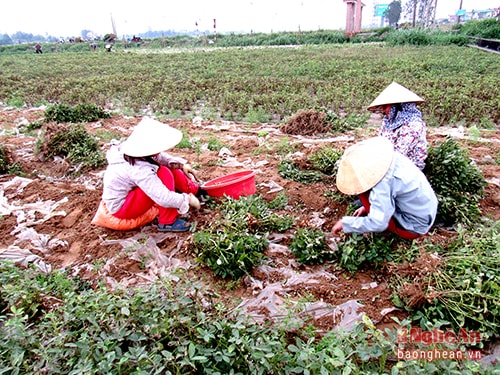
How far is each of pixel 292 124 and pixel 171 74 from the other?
335 inches

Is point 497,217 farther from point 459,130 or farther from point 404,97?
point 459,130

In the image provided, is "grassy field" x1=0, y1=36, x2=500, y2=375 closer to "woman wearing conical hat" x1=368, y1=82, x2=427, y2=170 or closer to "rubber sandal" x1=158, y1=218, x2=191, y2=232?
"woman wearing conical hat" x1=368, y1=82, x2=427, y2=170

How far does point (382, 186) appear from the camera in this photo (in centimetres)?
240

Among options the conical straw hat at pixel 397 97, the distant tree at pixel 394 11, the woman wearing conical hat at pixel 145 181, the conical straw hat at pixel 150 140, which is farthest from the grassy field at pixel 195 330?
the distant tree at pixel 394 11

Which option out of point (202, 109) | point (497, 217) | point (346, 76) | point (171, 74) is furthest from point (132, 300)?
point (171, 74)

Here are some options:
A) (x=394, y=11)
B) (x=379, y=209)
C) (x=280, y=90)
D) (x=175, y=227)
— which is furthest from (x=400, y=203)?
(x=394, y=11)

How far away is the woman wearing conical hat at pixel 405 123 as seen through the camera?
Answer: 11.3 feet

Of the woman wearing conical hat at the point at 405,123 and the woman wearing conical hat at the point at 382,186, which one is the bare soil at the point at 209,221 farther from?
the woman wearing conical hat at the point at 405,123

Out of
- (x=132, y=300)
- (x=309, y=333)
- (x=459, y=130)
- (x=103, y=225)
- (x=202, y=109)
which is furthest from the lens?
(x=202, y=109)

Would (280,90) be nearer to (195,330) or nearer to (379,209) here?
(379,209)

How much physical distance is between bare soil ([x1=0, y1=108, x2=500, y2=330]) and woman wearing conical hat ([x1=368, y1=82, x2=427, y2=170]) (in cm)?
77

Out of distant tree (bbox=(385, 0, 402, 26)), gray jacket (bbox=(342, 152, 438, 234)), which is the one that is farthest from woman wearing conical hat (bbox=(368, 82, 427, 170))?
distant tree (bbox=(385, 0, 402, 26))

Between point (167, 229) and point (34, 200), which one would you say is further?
point (34, 200)

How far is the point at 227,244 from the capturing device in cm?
274
